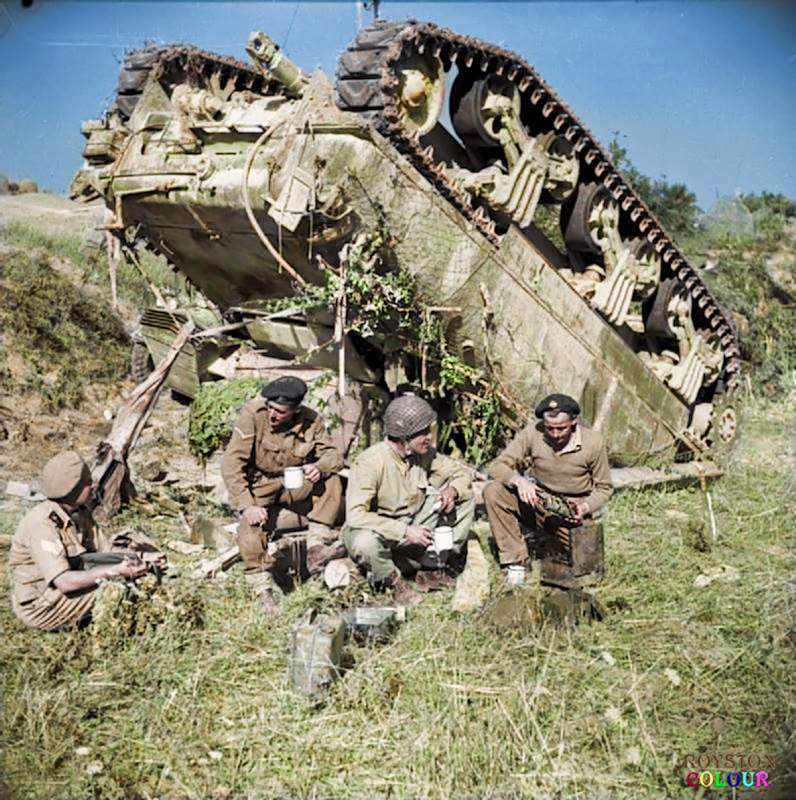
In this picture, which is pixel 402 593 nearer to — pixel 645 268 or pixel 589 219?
pixel 589 219

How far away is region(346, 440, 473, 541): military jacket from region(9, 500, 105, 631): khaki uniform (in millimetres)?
1625

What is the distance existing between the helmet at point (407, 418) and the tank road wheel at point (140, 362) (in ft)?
22.3

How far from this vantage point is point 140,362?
11.8 m

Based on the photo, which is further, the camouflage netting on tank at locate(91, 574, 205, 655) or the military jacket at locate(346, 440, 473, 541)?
the military jacket at locate(346, 440, 473, 541)

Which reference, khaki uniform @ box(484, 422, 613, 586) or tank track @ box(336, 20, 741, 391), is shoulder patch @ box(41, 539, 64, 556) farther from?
tank track @ box(336, 20, 741, 391)

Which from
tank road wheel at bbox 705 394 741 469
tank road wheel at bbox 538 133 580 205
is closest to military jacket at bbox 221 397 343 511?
tank road wheel at bbox 538 133 580 205

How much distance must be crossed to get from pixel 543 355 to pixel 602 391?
2.86 feet

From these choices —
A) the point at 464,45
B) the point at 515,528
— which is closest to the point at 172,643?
the point at 515,528

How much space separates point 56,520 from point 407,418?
211 centimetres

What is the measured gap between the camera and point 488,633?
4895 mm

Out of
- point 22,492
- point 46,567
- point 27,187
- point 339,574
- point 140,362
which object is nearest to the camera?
point 46,567

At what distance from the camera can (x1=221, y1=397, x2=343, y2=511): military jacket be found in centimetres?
620

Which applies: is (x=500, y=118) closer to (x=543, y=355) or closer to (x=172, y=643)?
(x=543, y=355)

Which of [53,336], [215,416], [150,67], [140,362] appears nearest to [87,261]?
[53,336]
